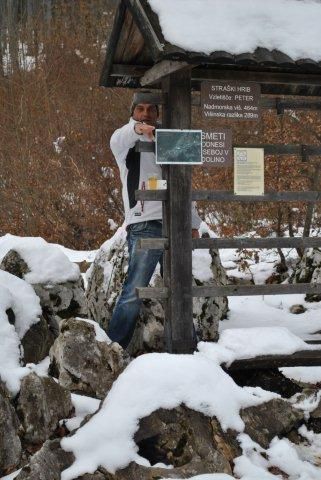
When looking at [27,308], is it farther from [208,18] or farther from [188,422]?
[208,18]

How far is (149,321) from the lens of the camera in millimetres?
6324

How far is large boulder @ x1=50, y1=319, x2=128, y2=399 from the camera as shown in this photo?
4730 millimetres

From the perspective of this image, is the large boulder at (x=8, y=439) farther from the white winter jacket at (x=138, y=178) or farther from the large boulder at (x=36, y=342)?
the white winter jacket at (x=138, y=178)

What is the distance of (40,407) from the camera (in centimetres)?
408

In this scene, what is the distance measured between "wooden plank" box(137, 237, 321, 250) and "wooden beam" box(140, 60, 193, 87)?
52.2 inches

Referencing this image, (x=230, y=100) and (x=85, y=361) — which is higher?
(x=230, y=100)

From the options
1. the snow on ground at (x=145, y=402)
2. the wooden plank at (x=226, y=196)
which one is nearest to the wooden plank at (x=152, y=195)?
the wooden plank at (x=226, y=196)

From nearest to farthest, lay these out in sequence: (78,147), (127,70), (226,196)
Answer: (226,196), (127,70), (78,147)

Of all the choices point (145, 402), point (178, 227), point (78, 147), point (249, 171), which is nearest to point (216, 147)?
point (249, 171)

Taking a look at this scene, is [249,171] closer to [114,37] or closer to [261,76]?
[261,76]

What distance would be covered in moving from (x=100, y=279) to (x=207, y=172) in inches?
183

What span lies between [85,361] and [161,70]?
2373mm

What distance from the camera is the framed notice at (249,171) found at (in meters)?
5.34

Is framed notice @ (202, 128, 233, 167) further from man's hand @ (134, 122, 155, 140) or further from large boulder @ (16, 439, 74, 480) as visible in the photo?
large boulder @ (16, 439, 74, 480)
